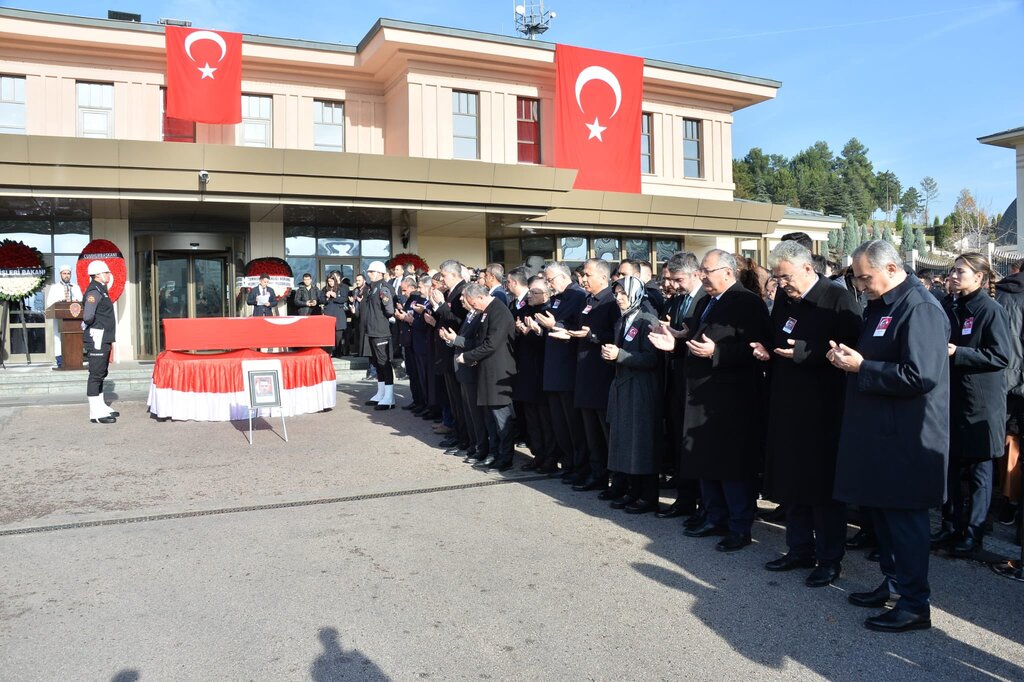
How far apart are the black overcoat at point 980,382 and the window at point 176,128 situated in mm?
19012

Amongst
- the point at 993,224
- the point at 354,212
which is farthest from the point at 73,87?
the point at 993,224

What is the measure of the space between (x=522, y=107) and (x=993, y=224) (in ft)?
231

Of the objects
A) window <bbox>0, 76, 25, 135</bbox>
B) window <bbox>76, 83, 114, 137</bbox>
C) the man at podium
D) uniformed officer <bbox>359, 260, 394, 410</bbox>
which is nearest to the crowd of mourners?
uniformed officer <bbox>359, 260, 394, 410</bbox>

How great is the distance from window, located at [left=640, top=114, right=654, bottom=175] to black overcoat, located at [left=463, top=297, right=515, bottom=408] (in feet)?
57.3

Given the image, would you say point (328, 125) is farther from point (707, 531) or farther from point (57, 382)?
point (707, 531)

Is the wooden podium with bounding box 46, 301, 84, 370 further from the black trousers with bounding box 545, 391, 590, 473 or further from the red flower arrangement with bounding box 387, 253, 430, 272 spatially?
the black trousers with bounding box 545, 391, 590, 473

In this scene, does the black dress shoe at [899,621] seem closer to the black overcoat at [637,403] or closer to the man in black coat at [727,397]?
the man in black coat at [727,397]

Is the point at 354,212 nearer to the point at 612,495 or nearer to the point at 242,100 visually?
the point at 242,100

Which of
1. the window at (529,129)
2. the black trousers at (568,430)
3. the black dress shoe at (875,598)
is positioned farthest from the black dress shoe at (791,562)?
the window at (529,129)

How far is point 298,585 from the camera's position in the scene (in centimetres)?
473

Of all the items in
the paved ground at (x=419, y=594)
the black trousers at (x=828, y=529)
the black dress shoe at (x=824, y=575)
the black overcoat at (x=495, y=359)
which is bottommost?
the paved ground at (x=419, y=594)

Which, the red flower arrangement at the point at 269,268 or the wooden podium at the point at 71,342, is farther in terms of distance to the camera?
the red flower arrangement at the point at 269,268

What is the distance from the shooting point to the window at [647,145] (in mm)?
24078

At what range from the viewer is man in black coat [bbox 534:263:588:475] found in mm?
7164
